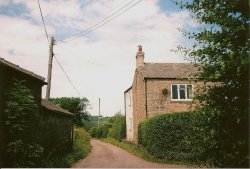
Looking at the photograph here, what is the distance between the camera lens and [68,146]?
27094 millimetres

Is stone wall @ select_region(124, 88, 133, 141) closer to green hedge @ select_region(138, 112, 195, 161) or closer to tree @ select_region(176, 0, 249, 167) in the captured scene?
green hedge @ select_region(138, 112, 195, 161)

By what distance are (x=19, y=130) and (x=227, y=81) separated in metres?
9.75

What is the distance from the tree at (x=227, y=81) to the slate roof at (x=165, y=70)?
1976 cm

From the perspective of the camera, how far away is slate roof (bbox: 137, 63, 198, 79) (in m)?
30.1

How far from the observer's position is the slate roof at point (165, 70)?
3011 centimetres

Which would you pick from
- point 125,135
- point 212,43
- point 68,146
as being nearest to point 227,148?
point 212,43

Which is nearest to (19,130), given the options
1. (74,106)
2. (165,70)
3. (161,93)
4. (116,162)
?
(116,162)

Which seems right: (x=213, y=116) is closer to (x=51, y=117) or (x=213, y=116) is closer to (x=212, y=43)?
(x=212, y=43)

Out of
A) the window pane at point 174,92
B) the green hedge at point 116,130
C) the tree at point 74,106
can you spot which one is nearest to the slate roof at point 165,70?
the window pane at point 174,92

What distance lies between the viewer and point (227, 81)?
30.4 feet

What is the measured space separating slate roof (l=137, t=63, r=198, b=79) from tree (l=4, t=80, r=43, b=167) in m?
16.5

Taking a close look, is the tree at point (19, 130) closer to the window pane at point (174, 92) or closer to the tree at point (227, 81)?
the tree at point (227, 81)

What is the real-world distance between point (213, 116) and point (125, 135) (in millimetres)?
34003

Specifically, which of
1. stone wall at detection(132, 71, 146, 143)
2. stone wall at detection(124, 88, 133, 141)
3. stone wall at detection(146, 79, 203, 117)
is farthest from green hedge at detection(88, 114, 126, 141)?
stone wall at detection(146, 79, 203, 117)
